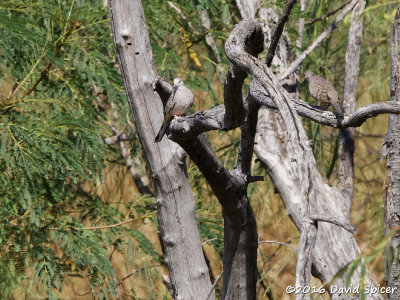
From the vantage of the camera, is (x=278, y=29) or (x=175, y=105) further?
(x=175, y=105)

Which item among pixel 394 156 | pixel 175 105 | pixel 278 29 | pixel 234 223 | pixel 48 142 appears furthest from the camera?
pixel 48 142

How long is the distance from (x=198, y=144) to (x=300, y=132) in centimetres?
81

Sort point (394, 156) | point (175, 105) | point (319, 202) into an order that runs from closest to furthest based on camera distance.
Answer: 1. point (175, 105)
2. point (394, 156)
3. point (319, 202)

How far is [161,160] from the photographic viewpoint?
286cm

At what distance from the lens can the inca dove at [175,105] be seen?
2.65m

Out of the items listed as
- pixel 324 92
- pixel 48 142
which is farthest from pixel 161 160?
pixel 324 92

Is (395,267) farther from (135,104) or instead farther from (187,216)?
(135,104)

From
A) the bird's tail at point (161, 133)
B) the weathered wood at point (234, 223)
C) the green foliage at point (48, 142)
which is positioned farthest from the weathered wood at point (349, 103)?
the bird's tail at point (161, 133)

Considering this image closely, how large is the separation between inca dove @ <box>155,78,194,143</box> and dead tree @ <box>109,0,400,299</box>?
0.06 m

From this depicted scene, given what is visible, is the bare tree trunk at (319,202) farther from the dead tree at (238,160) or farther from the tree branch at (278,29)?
the tree branch at (278,29)

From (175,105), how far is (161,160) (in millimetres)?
284

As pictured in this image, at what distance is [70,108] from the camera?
12.6ft

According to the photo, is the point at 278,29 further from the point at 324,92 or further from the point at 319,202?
the point at 319,202

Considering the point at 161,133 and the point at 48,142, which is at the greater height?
the point at 48,142
